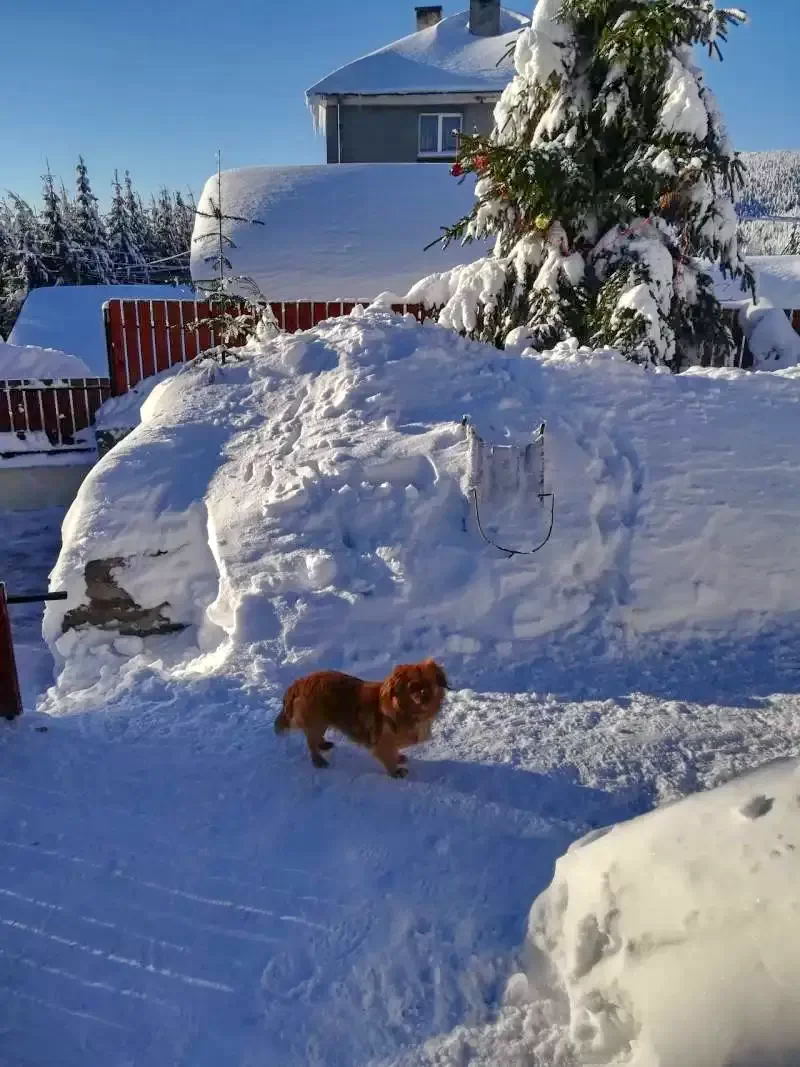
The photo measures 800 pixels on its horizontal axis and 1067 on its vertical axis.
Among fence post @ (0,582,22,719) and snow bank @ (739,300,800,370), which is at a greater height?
snow bank @ (739,300,800,370)

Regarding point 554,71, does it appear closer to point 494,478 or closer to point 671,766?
point 494,478

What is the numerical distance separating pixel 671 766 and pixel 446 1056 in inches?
73.1

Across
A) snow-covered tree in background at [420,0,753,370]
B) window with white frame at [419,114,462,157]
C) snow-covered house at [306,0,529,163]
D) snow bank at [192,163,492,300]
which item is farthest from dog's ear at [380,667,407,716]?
window with white frame at [419,114,462,157]

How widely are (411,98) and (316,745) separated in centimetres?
1895

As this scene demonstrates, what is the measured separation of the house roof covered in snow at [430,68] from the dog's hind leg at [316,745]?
18366 mm

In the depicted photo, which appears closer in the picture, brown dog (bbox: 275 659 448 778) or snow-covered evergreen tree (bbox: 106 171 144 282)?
brown dog (bbox: 275 659 448 778)

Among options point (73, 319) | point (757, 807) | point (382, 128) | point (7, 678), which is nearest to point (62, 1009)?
point (7, 678)

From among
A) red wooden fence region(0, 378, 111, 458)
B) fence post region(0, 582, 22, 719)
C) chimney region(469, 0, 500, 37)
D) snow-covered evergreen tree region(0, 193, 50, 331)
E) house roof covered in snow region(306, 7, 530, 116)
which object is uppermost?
chimney region(469, 0, 500, 37)

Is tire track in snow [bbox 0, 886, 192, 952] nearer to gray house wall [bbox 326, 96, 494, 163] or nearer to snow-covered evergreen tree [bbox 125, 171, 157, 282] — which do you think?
gray house wall [bbox 326, 96, 494, 163]

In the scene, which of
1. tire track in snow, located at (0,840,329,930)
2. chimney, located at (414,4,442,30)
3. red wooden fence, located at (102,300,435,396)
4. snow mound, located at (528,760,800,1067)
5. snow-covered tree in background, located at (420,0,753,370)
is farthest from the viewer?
chimney, located at (414,4,442,30)

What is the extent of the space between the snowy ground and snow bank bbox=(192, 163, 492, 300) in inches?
422

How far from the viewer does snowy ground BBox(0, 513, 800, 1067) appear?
234cm

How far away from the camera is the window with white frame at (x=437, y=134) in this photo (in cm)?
1855

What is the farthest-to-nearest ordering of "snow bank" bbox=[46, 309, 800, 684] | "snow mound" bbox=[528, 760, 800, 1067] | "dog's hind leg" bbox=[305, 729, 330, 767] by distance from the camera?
"snow bank" bbox=[46, 309, 800, 684] < "dog's hind leg" bbox=[305, 729, 330, 767] < "snow mound" bbox=[528, 760, 800, 1067]
